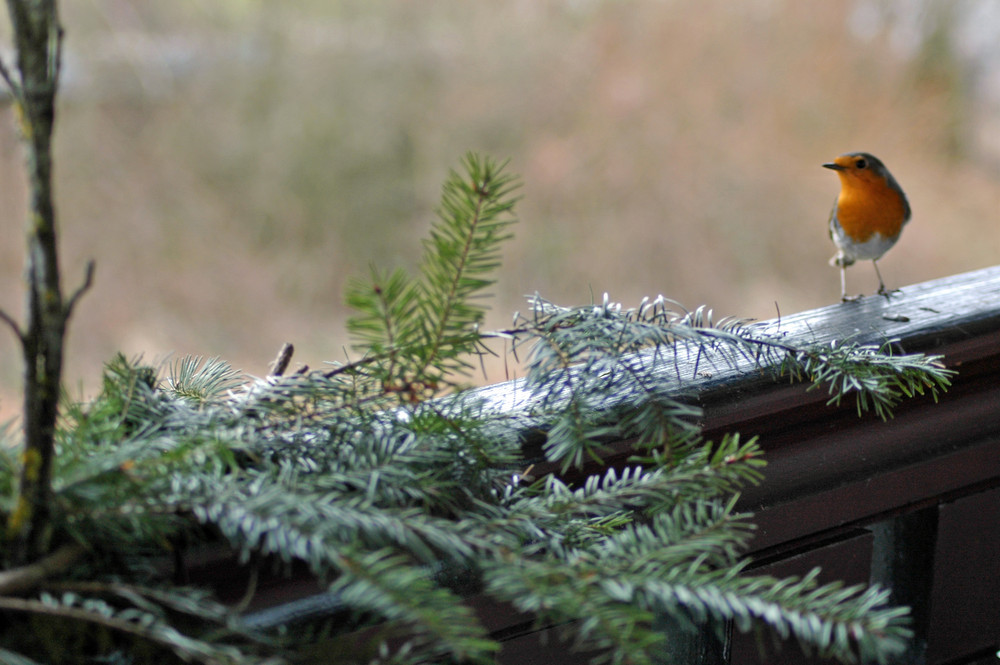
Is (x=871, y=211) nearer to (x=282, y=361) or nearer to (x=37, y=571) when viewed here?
(x=282, y=361)

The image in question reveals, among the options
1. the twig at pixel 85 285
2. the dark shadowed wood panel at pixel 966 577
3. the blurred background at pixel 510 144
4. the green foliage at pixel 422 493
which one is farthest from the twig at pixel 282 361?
the blurred background at pixel 510 144

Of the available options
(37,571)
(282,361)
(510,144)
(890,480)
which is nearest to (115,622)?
(37,571)

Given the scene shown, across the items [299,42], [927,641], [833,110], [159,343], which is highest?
[299,42]

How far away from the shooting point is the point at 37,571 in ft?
0.69

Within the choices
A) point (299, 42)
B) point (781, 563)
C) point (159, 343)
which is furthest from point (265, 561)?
point (299, 42)

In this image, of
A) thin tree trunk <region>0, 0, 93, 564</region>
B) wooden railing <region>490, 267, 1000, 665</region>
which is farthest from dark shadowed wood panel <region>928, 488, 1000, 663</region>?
thin tree trunk <region>0, 0, 93, 564</region>

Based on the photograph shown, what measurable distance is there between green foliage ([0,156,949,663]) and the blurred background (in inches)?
52.6

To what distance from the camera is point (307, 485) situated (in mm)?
240

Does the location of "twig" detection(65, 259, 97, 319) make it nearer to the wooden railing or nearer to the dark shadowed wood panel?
the wooden railing

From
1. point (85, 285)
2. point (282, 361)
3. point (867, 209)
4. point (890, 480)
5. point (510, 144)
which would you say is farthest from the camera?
point (510, 144)

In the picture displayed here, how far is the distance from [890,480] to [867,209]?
0.34 m

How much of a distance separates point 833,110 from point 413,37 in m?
1.07

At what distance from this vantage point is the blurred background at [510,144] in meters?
1.75

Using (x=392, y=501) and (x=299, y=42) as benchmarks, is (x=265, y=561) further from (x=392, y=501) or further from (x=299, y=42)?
(x=299, y=42)
